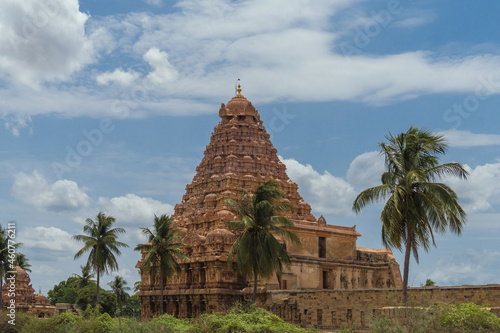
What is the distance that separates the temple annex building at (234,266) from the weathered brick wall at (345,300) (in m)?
0.06

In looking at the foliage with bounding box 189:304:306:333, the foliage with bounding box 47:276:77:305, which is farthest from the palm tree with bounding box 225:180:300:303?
the foliage with bounding box 47:276:77:305

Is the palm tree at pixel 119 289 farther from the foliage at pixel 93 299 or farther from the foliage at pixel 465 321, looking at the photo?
the foliage at pixel 465 321

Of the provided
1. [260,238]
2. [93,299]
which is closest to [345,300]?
[260,238]

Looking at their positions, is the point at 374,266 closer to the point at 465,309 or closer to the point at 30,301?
the point at 465,309

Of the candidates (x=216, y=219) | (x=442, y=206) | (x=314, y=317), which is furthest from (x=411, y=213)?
(x=216, y=219)

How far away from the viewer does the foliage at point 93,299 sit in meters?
71.0

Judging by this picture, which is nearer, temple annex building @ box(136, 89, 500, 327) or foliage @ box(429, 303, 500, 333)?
foliage @ box(429, 303, 500, 333)

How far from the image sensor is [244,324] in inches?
866

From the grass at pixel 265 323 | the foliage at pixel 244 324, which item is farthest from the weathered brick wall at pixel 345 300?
the foliage at pixel 244 324

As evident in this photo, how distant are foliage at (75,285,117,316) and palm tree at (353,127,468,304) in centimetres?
5034

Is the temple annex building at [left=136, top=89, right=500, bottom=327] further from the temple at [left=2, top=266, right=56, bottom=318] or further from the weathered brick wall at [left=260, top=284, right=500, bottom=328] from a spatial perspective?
the temple at [left=2, top=266, right=56, bottom=318]

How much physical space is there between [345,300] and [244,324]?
596 inches

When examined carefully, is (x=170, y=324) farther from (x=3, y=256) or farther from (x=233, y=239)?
(x=3, y=256)

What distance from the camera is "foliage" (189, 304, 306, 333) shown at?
21953 mm
